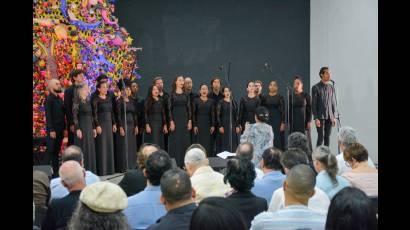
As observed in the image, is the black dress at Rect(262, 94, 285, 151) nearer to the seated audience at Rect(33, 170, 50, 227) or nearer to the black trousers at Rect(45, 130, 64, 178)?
the black trousers at Rect(45, 130, 64, 178)

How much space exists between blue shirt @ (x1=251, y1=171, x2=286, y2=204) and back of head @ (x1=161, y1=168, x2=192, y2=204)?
1256 millimetres

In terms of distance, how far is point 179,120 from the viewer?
931 cm

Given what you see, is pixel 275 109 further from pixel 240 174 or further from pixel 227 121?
pixel 240 174

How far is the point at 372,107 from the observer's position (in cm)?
1023

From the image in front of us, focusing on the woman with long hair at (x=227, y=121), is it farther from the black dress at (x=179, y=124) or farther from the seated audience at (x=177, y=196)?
the seated audience at (x=177, y=196)

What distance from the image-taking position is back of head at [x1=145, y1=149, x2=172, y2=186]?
3713 mm

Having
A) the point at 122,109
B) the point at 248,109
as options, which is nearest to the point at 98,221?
the point at 122,109

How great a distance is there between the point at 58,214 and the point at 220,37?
32.0 ft

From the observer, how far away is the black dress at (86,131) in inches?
318

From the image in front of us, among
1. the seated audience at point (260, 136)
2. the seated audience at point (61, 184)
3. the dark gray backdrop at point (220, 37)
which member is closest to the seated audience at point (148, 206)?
the seated audience at point (61, 184)

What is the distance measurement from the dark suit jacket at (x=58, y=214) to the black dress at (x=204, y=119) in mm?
6099

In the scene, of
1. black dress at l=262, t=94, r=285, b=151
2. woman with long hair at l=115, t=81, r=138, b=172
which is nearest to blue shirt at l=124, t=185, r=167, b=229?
woman with long hair at l=115, t=81, r=138, b=172

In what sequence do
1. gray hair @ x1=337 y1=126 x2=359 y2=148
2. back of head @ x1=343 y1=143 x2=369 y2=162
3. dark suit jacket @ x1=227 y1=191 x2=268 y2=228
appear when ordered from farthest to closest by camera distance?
gray hair @ x1=337 y1=126 x2=359 y2=148 < back of head @ x1=343 y1=143 x2=369 y2=162 < dark suit jacket @ x1=227 y1=191 x2=268 y2=228
